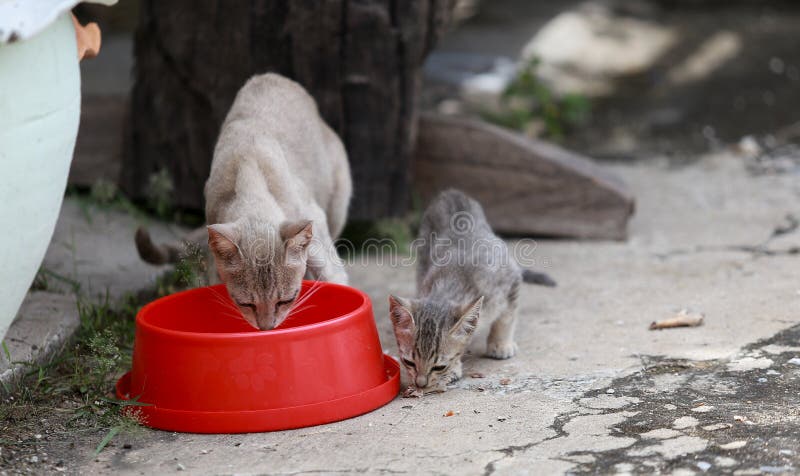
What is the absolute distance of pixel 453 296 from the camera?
467 centimetres

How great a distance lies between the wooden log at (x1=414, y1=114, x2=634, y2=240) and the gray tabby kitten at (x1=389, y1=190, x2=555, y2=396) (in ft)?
4.69

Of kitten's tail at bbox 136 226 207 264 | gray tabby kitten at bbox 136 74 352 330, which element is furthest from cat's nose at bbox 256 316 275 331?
kitten's tail at bbox 136 226 207 264

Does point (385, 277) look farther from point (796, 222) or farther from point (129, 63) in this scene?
point (129, 63)

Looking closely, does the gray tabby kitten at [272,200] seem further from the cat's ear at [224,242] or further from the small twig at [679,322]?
the small twig at [679,322]

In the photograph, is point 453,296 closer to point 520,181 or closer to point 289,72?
point 289,72

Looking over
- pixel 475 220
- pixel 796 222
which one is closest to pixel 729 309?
pixel 475 220

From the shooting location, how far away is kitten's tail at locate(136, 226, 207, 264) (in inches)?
206

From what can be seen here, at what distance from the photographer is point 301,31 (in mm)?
6004

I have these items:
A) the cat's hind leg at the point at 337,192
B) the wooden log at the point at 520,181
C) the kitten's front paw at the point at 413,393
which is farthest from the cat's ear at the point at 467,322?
the wooden log at the point at 520,181

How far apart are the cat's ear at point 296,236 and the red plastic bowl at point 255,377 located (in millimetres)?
418

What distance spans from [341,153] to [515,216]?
156 centimetres

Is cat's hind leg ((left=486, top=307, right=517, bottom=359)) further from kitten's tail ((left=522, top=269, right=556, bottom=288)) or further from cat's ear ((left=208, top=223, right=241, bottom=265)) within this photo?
cat's ear ((left=208, top=223, right=241, bottom=265))

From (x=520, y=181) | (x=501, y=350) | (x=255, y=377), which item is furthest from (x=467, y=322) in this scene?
(x=520, y=181)

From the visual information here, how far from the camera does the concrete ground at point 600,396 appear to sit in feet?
11.7
